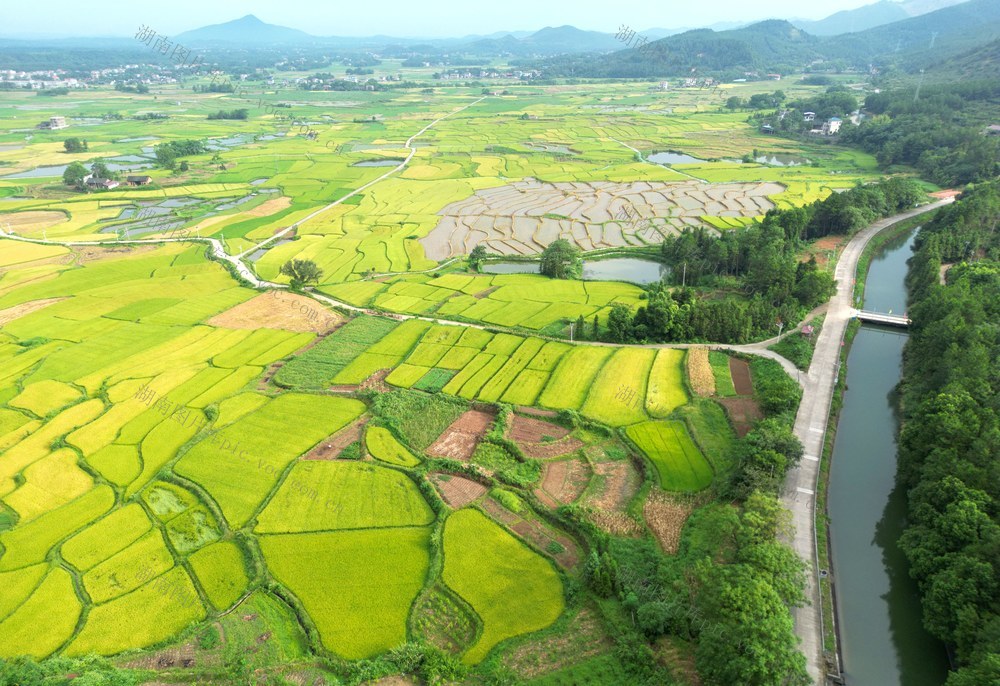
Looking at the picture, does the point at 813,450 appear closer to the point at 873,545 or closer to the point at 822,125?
the point at 873,545

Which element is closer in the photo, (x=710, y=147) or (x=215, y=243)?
(x=215, y=243)

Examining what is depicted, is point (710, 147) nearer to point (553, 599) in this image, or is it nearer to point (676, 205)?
point (676, 205)

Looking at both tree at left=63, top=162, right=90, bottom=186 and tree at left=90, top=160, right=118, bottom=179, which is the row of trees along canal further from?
tree at left=63, top=162, right=90, bottom=186

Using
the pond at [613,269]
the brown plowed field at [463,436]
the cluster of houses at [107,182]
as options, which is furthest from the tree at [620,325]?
the cluster of houses at [107,182]

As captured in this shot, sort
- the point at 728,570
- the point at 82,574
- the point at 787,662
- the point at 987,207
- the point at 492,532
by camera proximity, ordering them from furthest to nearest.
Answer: the point at 987,207, the point at 492,532, the point at 82,574, the point at 728,570, the point at 787,662

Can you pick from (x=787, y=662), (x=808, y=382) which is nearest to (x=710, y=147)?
(x=808, y=382)

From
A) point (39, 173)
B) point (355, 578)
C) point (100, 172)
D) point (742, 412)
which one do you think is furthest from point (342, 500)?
point (39, 173)
